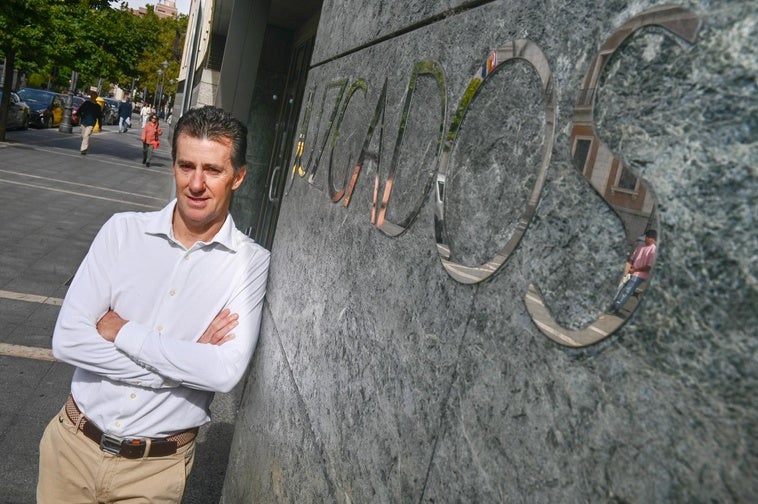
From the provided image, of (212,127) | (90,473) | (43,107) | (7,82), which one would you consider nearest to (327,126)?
(212,127)

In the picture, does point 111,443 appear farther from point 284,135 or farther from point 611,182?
point 284,135

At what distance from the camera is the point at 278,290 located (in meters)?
3.17

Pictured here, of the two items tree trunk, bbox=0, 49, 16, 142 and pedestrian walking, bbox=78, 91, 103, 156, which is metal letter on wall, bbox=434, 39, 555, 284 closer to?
tree trunk, bbox=0, 49, 16, 142

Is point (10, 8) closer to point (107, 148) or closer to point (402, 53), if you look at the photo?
point (107, 148)

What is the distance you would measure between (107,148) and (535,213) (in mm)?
29520

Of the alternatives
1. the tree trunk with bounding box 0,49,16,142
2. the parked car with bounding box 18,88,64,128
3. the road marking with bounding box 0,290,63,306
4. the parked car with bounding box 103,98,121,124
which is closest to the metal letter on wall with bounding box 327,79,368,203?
the road marking with bounding box 0,290,63,306

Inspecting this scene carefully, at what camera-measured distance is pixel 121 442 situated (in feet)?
8.83

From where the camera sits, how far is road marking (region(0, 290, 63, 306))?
6.97 metres

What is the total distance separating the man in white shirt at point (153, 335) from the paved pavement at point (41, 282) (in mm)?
1431

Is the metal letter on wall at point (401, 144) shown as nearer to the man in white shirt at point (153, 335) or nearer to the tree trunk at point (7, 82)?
the man in white shirt at point (153, 335)

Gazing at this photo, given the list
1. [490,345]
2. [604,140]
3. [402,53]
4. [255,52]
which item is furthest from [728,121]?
[255,52]

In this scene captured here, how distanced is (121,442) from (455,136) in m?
1.89

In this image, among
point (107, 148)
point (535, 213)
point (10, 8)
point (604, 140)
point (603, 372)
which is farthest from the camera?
point (107, 148)

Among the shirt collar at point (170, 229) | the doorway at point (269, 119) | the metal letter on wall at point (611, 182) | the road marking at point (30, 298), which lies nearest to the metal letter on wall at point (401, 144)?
the metal letter on wall at point (611, 182)
